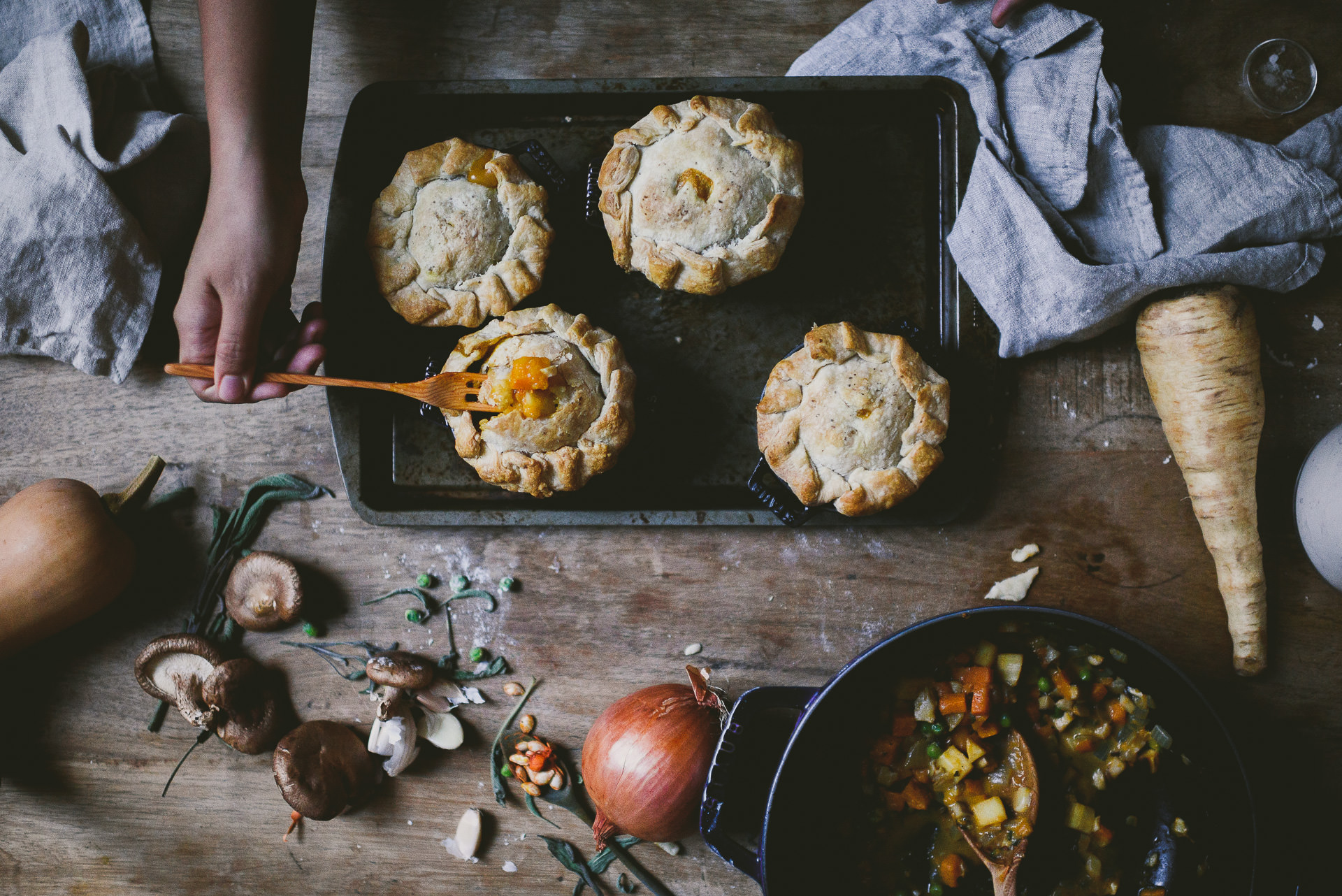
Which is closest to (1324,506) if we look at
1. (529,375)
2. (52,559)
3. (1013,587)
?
(1013,587)

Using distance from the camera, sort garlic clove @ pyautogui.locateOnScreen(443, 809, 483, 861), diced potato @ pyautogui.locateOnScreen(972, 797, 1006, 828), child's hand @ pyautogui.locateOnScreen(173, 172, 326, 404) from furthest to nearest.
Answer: garlic clove @ pyautogui.locateOnScreen(443, 809, 483, 861) < diced potato @ pyautogui.locateOnScreen(972, 797, 1006, 828) < child's hand @ pyautogui.locateOnScreen(173, 172, 326, 404)

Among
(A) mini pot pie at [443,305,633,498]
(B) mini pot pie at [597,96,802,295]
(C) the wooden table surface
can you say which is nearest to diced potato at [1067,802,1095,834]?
(C) the wooden table surface

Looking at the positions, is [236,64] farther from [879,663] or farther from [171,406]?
[879,663]

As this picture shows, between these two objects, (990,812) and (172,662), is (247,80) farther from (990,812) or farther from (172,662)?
(990,812)

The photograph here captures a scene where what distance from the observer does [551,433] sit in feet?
7.96

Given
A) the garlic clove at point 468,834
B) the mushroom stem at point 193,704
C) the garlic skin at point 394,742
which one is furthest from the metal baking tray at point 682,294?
the garlic clove at point 468,834

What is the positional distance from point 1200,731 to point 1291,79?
2119 mm

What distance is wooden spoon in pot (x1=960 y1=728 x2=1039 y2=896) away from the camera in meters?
2.31

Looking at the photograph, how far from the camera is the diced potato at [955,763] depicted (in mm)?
2408

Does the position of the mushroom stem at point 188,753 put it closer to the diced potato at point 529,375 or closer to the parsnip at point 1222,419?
the diced potato at point 529,375

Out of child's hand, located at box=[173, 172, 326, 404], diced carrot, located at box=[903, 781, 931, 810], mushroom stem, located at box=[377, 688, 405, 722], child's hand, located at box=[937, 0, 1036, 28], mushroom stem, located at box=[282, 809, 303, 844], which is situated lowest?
mushroom stem, located at box=[282, 809, 303, 844]

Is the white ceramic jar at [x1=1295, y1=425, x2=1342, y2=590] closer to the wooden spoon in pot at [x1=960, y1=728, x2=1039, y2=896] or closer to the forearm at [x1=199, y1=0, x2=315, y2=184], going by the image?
the wooden spoon in pot at [x1=960, y1=728, x2=1039, y2=896]

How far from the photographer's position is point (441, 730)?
2600 millimetres

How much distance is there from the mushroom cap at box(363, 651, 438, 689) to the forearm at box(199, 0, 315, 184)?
1538 millimetres
